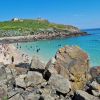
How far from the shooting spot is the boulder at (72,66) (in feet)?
65.8

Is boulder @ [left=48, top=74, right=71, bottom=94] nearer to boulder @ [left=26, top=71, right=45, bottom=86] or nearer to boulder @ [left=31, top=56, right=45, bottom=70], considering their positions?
boulder @ [left=26, top=71, right=45, bottom=86]

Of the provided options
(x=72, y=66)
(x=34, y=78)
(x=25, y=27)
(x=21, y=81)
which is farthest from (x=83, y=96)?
(x=25, y=27)

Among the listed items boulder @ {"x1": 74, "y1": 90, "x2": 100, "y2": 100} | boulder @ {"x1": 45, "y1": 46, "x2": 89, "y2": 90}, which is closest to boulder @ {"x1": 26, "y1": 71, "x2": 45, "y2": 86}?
boulder @ {"x1": 45, "y1": 46, "x2": 89, "y2": 90}

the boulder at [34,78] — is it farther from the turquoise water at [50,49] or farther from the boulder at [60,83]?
the turquoise water at [50,49]

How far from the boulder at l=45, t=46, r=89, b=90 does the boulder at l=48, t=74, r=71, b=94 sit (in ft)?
3.94

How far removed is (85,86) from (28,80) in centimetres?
374

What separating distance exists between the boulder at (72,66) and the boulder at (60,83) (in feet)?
3.94

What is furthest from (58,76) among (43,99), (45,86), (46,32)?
(46,32)

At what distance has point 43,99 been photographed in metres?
16.6

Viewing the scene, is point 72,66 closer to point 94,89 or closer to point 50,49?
point 94,89

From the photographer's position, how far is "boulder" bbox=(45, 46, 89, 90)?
65.8ft

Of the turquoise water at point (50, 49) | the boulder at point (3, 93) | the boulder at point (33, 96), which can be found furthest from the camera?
the turquoise water at point (50, 49)

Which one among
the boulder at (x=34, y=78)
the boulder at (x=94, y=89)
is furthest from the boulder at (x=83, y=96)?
the boulder at (x=34, y=78)

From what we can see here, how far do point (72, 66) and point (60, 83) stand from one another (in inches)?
97.6
